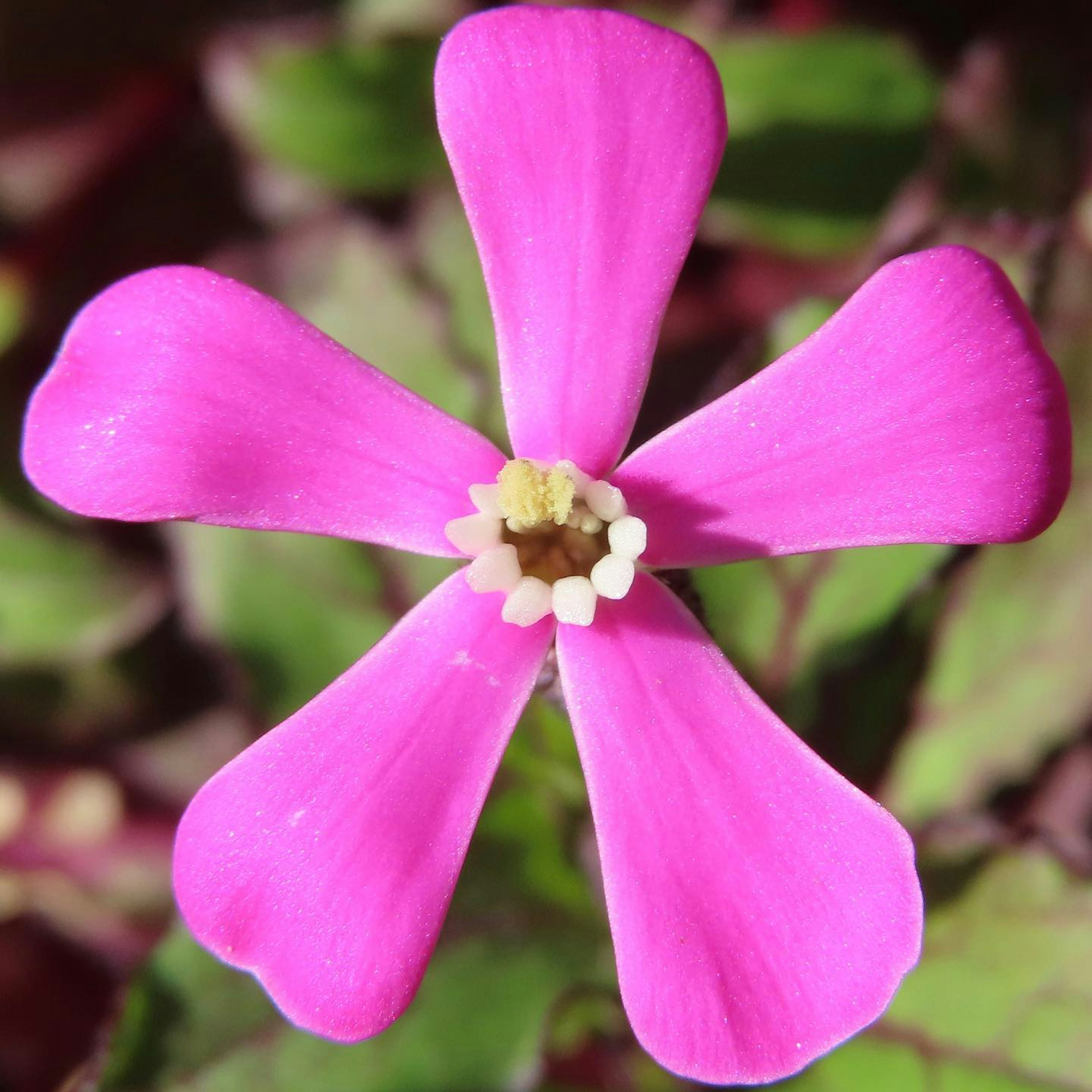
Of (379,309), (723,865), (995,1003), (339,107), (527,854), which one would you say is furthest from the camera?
(339,107)

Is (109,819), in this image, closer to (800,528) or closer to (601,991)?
(601,991)

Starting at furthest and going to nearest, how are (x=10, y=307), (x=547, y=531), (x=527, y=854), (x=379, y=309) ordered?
(x=10, y=307) → (x=379, y=309) → (x=527, y=854) → (x=547, y=531)

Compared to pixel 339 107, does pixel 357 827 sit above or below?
below

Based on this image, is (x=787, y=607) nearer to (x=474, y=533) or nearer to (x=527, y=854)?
(x=527, y=854)

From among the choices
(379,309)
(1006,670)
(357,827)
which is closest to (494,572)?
(357,827)

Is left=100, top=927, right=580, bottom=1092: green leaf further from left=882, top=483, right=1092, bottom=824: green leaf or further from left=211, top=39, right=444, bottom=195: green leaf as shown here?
left=211, top=39, right=444, bottom=195: green leaf

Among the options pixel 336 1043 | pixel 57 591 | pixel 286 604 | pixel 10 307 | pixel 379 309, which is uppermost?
pixel 379 309

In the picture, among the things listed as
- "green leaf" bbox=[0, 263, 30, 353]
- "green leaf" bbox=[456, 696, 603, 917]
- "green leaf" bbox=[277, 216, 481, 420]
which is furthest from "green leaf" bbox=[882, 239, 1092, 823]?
"green leaf" bbox=[0, 263, 30, 353]

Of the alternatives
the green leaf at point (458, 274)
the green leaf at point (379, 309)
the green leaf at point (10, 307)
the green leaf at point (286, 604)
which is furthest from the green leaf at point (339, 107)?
the green leaf at point (286, 604)
